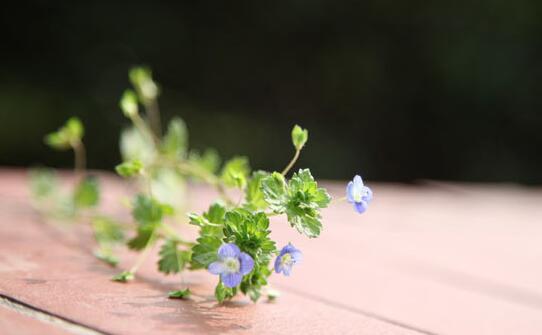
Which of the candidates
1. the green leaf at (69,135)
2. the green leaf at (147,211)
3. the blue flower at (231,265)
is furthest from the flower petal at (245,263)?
the green leaf at (69,135)

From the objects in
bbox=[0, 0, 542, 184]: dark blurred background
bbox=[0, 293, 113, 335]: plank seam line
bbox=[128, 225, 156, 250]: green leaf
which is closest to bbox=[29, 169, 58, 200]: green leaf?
bbox=[128, 225, 156, 250]: green leaf

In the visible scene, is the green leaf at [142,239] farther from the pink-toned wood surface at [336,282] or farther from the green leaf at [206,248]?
the green leaf at [206,248]

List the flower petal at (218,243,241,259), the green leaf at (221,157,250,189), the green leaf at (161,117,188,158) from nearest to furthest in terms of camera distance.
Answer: the flower petal at (218,243,241,259) < the green leaf at (221,157,250,189) < the green leaf at (161,117,188,158)

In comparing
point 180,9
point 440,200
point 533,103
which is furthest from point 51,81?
point 533,103

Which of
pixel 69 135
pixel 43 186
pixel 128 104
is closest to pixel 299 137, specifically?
pixel 128 104

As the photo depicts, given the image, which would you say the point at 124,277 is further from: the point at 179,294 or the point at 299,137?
the point at 299,137

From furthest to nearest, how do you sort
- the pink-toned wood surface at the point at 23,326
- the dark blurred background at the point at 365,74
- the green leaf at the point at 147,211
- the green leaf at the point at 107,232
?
the dark blurred background at the point at 365,74 → the green leaf at the point at 107,232 → the green leaf at the point at 147,211 → the pink-toned wood surface at the point at 23,326

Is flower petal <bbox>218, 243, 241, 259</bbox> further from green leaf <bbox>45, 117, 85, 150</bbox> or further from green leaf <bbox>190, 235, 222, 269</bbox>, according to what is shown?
green leaf <bbox>45, 117, 85, 150</bbox>
